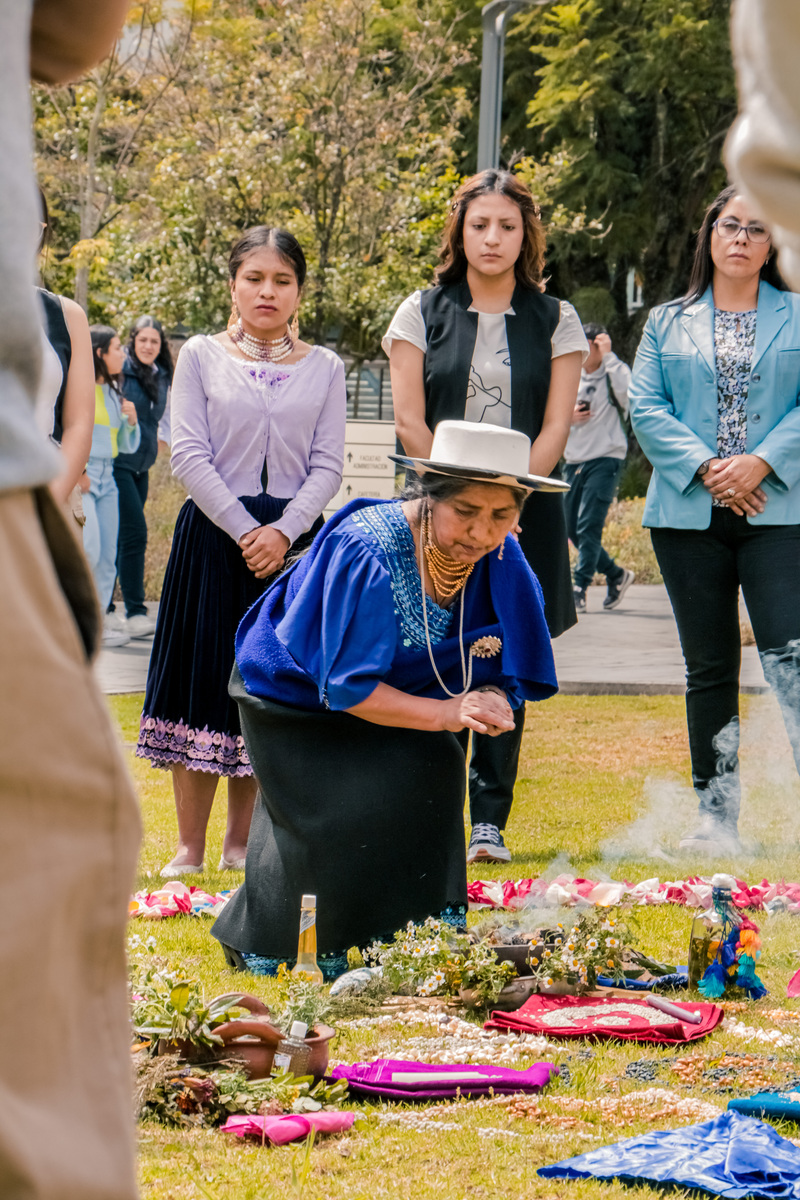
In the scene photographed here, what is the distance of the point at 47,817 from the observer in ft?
4.29

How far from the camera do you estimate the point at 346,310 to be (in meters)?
16.1

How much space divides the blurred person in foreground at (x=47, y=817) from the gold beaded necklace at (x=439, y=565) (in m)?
2.96

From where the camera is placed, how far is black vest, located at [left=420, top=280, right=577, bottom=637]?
558cm

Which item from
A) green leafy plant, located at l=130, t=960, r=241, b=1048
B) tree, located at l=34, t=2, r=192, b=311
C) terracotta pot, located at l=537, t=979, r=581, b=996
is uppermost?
tree, located at l=34, t=2, r=192, b=311

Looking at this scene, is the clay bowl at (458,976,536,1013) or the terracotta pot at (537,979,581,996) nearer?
the clay bowl at (458,976,536,1013)

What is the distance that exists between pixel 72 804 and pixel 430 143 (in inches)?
650

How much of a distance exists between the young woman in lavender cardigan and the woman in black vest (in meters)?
0.36

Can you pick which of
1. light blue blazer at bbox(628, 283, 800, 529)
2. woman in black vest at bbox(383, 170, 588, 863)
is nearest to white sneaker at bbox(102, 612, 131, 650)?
woman in black vest at bbox(383, 170, 588, 863)

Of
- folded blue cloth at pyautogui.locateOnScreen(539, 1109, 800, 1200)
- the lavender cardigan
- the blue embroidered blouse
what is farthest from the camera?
the lavender cardigan

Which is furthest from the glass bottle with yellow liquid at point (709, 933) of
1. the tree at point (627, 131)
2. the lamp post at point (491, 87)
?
the tree at point (627, 131)

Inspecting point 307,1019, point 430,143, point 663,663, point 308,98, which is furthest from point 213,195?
point 307,1019

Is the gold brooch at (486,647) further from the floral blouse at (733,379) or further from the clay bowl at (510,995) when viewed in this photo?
the floral blouse at (733,379)

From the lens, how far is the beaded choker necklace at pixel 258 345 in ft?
18.2

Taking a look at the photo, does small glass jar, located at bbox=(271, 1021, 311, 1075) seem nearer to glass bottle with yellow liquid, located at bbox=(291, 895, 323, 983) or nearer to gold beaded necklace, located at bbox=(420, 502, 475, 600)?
glass bottle with yellow liquid, located at bbox=(291, 895, 323, 983)
